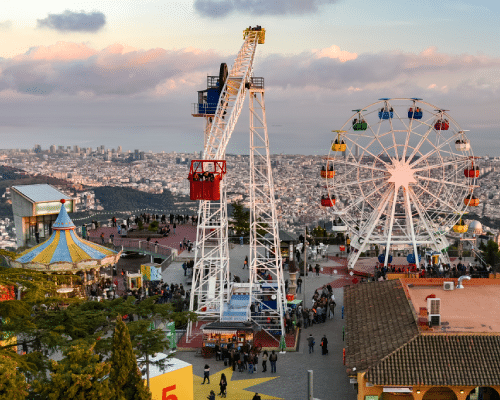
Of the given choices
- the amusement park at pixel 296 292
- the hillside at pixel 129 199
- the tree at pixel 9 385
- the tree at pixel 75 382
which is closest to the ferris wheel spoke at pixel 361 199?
the amusement park at pixel 296 292

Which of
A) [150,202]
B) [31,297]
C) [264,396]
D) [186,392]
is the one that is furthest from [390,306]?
[150,202]

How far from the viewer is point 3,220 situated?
79.9 meters

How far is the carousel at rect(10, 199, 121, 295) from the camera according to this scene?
112 feet

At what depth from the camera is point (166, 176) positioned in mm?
149125

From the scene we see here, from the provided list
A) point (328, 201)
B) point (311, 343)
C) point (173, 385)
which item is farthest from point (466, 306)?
point (328, 201)

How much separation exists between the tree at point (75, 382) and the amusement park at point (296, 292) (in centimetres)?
437

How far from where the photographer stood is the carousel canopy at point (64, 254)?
34.1 m

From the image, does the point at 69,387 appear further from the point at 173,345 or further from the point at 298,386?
the point at 173,345

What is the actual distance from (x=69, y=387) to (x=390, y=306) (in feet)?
50.2

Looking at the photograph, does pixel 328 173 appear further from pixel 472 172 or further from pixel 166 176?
pixel 166 176

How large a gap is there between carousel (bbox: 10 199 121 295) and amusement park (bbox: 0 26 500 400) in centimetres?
8

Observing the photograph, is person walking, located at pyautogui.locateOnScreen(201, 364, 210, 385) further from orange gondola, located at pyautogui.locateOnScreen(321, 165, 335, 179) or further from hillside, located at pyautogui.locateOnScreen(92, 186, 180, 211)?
hillside, located at pyautogui.locateOnScreen(92, 186, 180, 211)

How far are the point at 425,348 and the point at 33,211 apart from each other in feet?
107

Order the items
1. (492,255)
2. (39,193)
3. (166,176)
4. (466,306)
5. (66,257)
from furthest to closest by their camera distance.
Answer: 1. (166,176)
2. (492,255)
3. (39,193)
4. (66,257)
5. (466,306)
